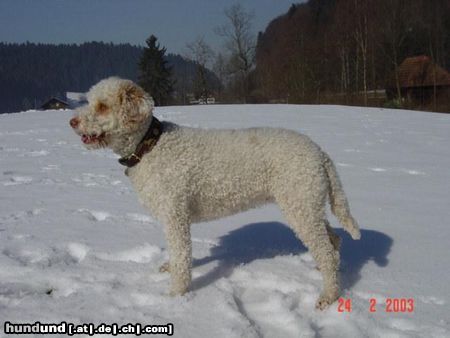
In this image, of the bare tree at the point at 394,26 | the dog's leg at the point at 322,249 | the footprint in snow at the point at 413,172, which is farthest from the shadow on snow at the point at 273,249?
the bare tree at the point at 394,26

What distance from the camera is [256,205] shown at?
366 cm

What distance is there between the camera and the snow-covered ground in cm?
302

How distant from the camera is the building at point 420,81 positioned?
3262cm

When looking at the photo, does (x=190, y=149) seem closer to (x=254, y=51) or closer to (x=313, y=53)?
(x=313, y=53)

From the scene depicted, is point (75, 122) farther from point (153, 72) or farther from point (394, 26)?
point (153, 72)

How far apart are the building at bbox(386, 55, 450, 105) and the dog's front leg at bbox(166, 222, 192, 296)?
106 ft

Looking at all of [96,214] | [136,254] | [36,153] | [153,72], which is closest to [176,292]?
[136,254]

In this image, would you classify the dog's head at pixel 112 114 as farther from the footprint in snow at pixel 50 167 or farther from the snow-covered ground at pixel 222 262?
the footprint in snow at pixel 50 167

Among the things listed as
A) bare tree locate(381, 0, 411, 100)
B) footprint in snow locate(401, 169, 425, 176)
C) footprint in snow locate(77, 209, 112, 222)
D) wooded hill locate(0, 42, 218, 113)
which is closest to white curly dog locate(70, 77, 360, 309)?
footprint in snow locate(77, 209, 112, 222)

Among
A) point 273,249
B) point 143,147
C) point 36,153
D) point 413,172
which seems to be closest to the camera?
point 143,147

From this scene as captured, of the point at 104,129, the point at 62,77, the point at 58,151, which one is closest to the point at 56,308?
the point at 104,129
